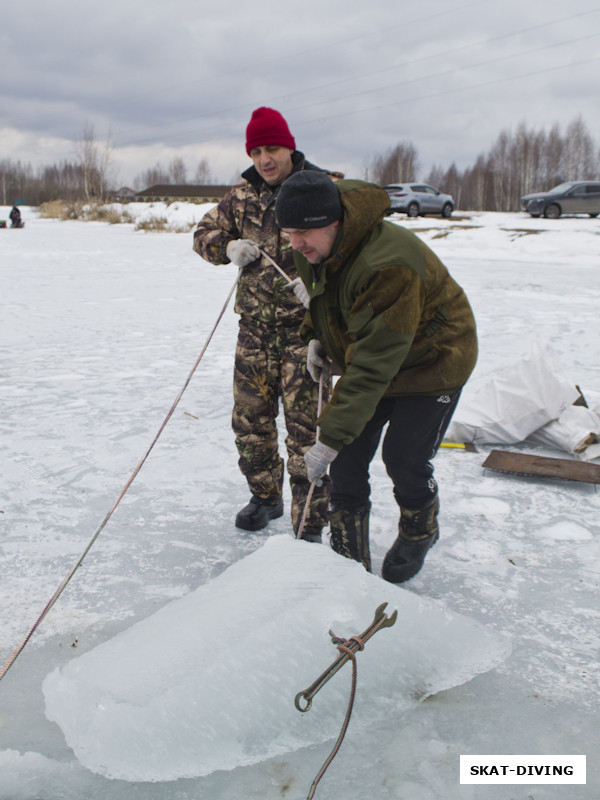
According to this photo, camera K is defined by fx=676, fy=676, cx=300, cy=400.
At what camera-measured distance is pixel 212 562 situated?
267cm

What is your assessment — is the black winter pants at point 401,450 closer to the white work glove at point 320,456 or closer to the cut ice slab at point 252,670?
the white work glove at point 320,456

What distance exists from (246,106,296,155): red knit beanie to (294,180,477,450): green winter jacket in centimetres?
61

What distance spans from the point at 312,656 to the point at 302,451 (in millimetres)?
1174

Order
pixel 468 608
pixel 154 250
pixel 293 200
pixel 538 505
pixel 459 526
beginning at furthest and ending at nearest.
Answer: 1. pixel 154 250
2. pixel 538 505
3. pixel 459 526
4. pixel 468 608
5. pixel 293 200

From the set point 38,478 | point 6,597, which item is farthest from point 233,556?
point 38,478

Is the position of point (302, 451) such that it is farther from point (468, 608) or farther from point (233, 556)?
point (468, 608)

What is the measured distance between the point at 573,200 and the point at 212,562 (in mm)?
22009

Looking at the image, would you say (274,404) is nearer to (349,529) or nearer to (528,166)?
(349,529)

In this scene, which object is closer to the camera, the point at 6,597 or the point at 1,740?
the point at 1,740

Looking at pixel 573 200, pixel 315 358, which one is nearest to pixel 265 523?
pixel 315 358

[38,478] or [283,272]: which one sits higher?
[283,272]

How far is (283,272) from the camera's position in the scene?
266 cm

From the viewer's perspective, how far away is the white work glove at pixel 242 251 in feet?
8.71

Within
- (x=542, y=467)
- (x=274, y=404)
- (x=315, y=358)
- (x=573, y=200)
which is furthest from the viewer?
(x=573, y=200)
